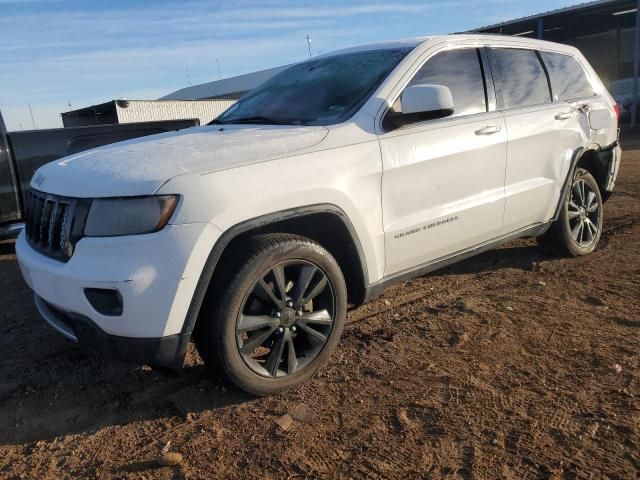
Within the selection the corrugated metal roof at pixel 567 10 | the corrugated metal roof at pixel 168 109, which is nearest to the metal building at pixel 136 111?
the corrugated metal roof at pixel 168 109

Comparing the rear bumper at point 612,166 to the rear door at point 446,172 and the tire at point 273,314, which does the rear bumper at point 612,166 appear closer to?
the rear door at point 446,172

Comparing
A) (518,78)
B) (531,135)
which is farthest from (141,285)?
(518,78)

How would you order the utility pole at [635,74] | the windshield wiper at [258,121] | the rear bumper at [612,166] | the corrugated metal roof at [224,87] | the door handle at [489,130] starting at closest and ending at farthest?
the windshield wiper at [258,121], the door handle at [489,130], the rear bumper at [612,166], the utility pole at [635,74], the corrugated metal roof at [224,87]

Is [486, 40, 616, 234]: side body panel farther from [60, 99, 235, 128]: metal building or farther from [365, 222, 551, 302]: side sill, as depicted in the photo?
A: [60, 99, 235, 128]: metal building

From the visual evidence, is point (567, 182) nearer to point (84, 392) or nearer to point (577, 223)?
point (577, 223)

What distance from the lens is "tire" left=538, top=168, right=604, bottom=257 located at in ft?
16.0

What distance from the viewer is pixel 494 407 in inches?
109

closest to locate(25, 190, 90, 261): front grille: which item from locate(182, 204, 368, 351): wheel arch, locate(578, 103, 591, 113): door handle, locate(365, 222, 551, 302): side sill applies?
locate(182, 204, 368, 351): wheel arch

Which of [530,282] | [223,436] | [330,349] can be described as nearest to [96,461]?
[223,436]

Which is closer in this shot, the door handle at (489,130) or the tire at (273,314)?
the tire at (273,314)

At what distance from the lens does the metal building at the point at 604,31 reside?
22250 mm

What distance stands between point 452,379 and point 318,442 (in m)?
0.89

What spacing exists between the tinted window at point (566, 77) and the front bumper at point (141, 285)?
3.51 metres

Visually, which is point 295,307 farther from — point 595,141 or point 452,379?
point 595,141
